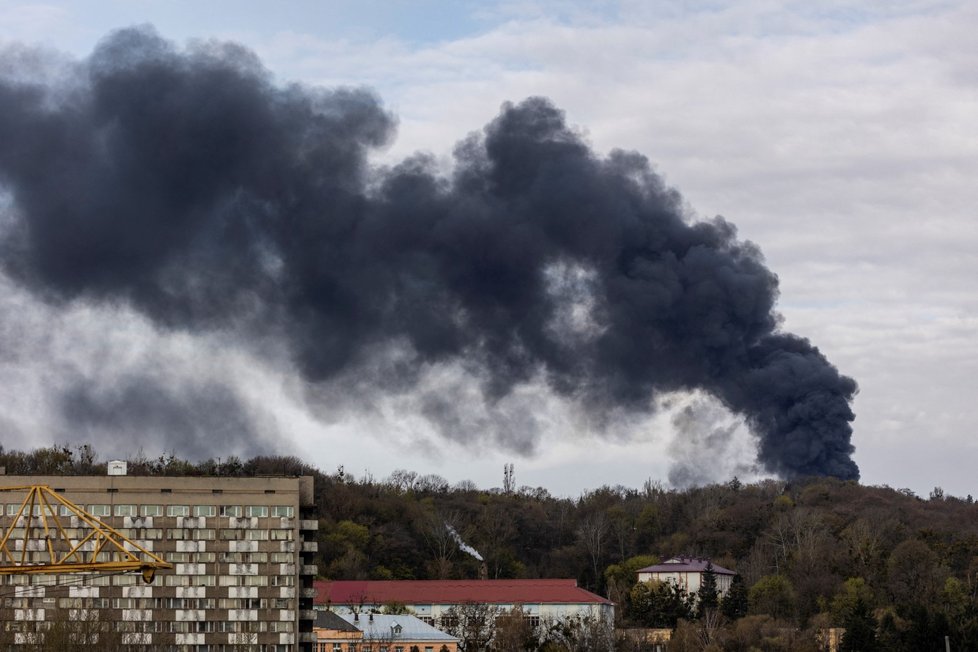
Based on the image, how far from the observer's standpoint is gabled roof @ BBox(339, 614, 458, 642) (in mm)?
140375

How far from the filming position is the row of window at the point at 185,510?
388 feet

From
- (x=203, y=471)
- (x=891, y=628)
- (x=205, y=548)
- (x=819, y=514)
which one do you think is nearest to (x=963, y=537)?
(x=819, y=514)

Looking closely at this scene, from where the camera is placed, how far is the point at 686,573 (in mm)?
177750

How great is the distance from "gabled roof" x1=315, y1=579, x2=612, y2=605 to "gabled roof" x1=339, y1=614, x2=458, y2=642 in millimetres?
8409

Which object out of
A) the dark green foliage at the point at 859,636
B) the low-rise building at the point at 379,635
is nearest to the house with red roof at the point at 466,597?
the low-rise building at the point at 379,635

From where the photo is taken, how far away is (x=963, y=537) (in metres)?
180

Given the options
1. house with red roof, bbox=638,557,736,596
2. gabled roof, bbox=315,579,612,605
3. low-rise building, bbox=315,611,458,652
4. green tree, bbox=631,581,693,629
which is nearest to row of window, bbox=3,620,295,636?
low-rise building, bbox=315,611,458,652

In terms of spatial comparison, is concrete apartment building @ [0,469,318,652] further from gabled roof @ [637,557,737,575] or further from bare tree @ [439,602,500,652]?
gabled roof @ [637,557,737,575]

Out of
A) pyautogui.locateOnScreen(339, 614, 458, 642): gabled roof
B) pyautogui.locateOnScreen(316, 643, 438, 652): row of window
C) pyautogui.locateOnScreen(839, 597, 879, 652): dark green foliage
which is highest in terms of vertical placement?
pyautogui.locateOnScreen(339, 614, 458, 642): gabled roof

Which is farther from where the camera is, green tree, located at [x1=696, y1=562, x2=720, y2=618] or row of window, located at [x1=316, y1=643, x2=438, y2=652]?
green tree, located at [x1=696, y1=562, x2=720, y2=618]

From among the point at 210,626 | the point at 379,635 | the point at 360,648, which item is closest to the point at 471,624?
the point at 379,635

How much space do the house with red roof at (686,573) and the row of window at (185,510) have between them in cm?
6563

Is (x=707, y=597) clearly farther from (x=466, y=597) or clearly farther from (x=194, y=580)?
(x=194, y=580)

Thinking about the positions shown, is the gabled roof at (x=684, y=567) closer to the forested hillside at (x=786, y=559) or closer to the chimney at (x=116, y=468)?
the forested hillside at (x=786, y=559)
